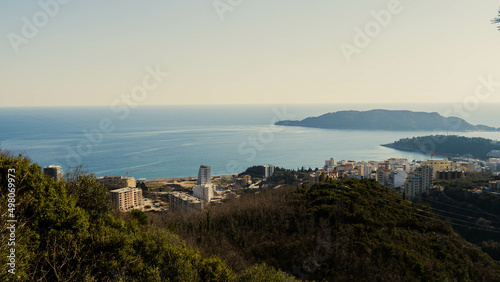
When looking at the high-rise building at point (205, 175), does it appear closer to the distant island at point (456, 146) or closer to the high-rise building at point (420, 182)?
the high-rise building at point (420, 182)

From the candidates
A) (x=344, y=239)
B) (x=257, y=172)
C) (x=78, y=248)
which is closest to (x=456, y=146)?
(x=257, y=172)

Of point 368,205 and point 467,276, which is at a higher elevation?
point 368,205

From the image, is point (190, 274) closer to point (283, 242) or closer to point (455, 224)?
point (283, 242)

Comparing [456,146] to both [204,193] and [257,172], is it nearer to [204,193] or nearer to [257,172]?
[257,172]

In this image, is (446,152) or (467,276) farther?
(446,152)

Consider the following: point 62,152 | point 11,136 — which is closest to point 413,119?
point 62,152

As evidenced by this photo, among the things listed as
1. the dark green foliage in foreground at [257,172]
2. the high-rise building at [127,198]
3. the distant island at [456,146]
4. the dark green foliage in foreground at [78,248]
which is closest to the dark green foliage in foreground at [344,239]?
the dark green foliage in foreground at [78,248]
